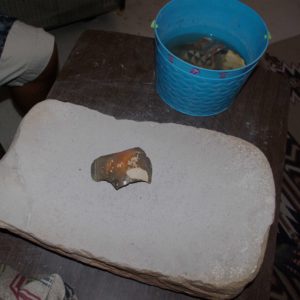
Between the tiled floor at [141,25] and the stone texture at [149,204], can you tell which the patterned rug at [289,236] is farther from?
the stone texture at [149,204]

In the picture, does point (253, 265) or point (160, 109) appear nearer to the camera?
point (253, 265)

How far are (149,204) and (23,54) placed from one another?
0.62 m

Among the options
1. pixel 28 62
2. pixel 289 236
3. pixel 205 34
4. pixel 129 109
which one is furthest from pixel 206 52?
pixel 289 236

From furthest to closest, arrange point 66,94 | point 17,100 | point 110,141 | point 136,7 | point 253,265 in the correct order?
point 136,7
point 17,100
point 66,94
point 110,141
point 253,265

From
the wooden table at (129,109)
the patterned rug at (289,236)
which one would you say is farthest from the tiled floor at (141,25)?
the wooden table at (129,109)

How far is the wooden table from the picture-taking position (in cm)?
67

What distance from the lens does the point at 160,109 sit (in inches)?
33.8

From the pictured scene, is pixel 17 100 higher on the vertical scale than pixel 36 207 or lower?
lower

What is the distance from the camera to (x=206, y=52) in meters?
0.83

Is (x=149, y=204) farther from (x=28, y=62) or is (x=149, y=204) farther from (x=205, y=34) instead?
(x=28, y=62)

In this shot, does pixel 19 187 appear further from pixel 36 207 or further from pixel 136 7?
pixel 136 7

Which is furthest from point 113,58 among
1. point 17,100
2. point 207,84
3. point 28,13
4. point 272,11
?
point 272,11

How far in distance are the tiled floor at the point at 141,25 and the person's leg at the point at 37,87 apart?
0.33 metres

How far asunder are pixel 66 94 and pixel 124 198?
348 millimetres
